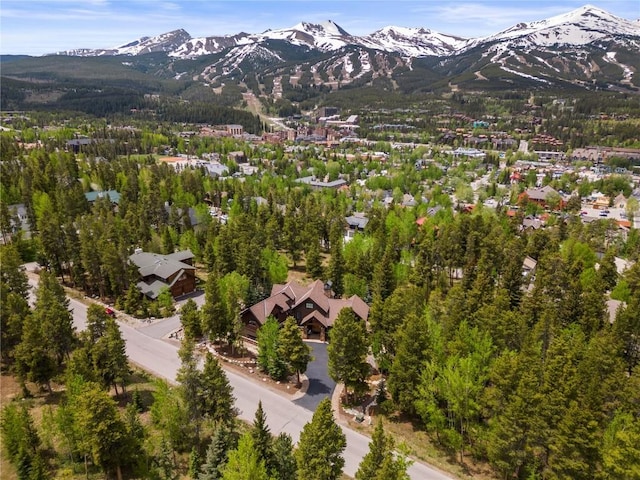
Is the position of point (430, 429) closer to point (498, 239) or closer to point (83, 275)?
point (498, 239)

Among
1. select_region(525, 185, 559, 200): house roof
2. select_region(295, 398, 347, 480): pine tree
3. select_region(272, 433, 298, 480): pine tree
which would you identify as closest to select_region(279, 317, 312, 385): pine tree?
select_region(272, 433, 298, 480): pine tree

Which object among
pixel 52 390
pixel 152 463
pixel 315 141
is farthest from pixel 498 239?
pixel 315 141

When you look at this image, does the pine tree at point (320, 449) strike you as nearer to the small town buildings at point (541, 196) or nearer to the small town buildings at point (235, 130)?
the small town buildings at point (541, 196)

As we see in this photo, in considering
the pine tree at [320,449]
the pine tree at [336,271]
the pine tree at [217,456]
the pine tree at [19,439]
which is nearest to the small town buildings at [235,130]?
the pine tree at [336,271]

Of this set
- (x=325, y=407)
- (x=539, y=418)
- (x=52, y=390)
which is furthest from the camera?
(x=52, y=390)

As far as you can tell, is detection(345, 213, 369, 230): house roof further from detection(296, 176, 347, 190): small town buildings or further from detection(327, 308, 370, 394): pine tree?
detection(327, 308, 370, 394): pine tree

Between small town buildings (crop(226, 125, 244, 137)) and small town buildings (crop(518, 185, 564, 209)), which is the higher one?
small town buildings (crop(226, 125, 244, 137))

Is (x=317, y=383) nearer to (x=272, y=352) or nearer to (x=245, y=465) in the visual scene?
(x=272, y=352)
